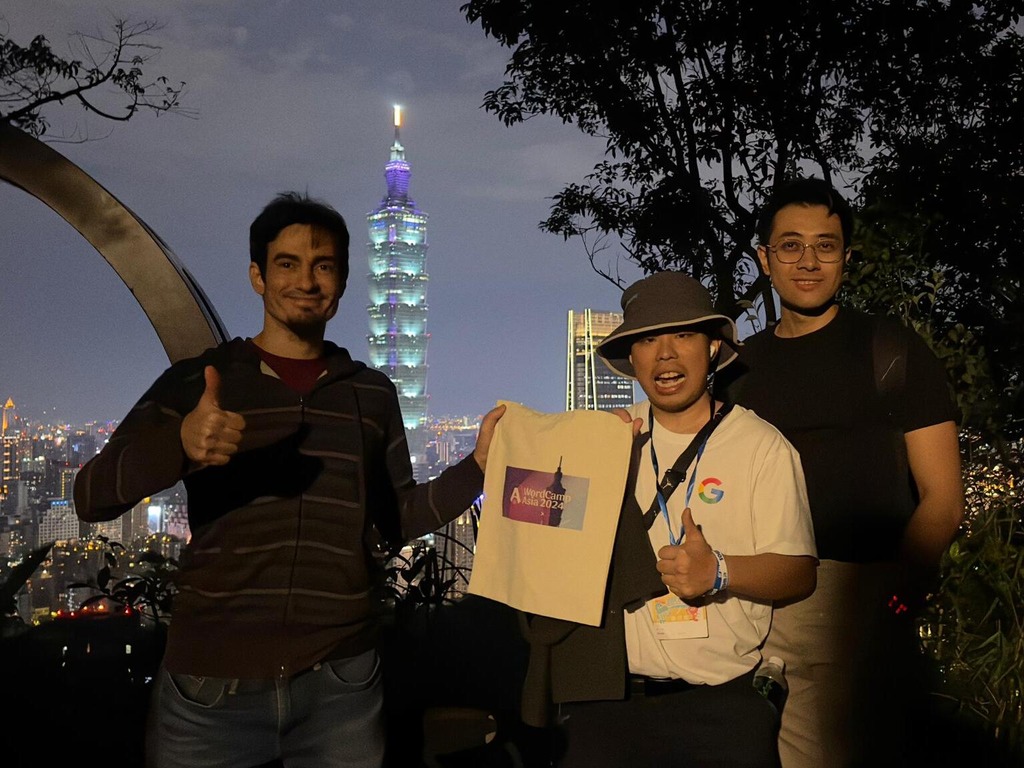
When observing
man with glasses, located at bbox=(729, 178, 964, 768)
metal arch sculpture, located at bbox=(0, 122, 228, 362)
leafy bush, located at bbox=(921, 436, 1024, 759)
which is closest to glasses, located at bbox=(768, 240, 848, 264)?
man with glasses, located at bbox=(729, 178, 964, 768)

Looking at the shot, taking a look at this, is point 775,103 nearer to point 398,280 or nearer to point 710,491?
point 710,491

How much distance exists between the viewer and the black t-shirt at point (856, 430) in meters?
2.30

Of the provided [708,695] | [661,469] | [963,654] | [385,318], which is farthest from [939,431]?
[385,318]

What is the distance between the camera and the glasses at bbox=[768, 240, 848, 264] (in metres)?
2.42

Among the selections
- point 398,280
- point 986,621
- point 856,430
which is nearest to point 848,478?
point 856,430

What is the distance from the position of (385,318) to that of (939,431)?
11154cm

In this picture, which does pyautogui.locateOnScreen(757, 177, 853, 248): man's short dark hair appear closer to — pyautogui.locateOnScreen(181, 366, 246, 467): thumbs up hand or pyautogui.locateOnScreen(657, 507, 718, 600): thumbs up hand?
pyautogui.locateOnScreen(657, 507, 718, 600): thumbs up hand

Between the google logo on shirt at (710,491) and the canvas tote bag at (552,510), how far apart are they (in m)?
0.17

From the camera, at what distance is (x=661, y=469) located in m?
2.03

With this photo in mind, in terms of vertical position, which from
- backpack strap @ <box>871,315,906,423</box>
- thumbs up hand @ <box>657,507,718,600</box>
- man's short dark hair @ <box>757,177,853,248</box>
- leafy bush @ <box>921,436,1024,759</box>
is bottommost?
leafy bush @ <box>921,436,1024,759</box>

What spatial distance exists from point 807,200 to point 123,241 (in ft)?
9.56

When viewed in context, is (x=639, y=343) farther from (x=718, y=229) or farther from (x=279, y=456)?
(x=718, y=229)

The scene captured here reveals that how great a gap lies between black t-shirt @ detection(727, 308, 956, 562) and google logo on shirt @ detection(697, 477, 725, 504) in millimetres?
516

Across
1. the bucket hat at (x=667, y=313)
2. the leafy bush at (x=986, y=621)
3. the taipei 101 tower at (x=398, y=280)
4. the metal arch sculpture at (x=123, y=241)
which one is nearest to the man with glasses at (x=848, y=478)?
the bucket hat at (x=667, y=313)
